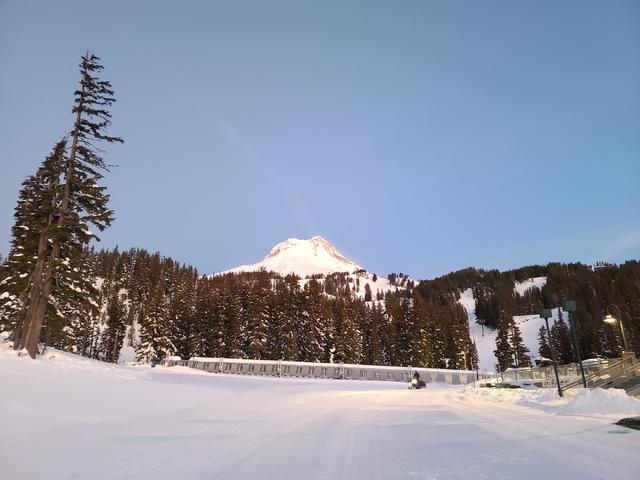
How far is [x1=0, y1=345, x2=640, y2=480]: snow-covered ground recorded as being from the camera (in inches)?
269

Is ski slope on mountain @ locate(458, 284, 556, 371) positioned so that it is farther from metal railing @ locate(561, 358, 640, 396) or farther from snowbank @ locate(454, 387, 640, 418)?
snowbank @ locate(454, 387, 640, 418)

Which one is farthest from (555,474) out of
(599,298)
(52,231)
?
(599,298)

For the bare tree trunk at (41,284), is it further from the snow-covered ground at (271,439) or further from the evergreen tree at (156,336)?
the evergreen tree at (156,336)

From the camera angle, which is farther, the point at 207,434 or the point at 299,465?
the point at 207,434

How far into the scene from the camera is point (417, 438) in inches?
395

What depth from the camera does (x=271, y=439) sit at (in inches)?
386

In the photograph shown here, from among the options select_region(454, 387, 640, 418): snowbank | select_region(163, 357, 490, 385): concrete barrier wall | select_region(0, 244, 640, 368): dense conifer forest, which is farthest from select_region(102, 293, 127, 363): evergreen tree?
select_region(454, 387, 640, 418): snowbank

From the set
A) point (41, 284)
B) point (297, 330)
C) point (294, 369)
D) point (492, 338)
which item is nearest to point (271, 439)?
point (41, 284)

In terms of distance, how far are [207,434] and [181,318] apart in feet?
242

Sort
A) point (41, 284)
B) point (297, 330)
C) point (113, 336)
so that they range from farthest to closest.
→ point (113, 336), point (297, 330), point (41, 284)

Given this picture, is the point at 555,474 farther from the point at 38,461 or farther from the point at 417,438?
the point at 38,461

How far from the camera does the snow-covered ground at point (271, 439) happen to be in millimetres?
6828

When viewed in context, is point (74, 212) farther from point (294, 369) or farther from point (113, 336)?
point (113, 336)

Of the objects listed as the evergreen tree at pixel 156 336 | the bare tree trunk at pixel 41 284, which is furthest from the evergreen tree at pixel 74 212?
the evergreen tree at pixel 156 336
